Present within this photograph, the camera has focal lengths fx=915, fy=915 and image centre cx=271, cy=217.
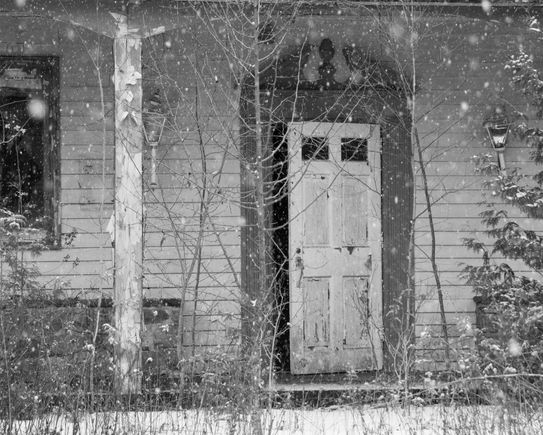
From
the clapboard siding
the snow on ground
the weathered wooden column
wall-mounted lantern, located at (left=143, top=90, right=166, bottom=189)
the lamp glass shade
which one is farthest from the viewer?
the clapboard siding

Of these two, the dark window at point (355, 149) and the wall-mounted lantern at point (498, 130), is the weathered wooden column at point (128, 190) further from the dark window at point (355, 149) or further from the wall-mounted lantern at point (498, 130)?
the wall-mounted lantern at point (498, 130)

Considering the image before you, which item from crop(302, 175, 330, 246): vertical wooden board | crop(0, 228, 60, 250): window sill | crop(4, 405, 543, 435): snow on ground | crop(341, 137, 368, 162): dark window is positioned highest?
crop(341, 137, 368, 162): dark window

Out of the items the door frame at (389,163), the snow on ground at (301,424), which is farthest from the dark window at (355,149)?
the snow on ground at (301,424)

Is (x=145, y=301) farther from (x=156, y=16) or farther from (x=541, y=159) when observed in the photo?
(x=541, y=159)

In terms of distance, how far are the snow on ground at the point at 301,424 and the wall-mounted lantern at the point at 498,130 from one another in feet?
12.3

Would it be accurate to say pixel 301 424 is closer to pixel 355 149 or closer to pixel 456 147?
pixel 355 149

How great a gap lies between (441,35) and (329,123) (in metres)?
1.45

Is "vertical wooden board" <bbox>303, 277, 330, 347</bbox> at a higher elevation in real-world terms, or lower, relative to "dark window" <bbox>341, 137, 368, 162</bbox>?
lower

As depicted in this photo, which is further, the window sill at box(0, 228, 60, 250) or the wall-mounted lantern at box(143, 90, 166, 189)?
the wall-mounted lantern at box(143, 90, 166, 189)

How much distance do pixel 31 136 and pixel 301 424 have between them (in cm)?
445

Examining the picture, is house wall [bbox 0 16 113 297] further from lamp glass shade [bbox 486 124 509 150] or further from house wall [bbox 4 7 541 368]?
lamp glass shade [bbox 486 124 509 150]

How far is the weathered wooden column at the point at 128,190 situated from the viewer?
7.50m

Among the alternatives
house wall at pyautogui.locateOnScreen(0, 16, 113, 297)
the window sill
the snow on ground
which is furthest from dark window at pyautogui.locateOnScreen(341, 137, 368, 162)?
the snow on ground

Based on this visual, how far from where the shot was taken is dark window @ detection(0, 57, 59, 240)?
9.05m
